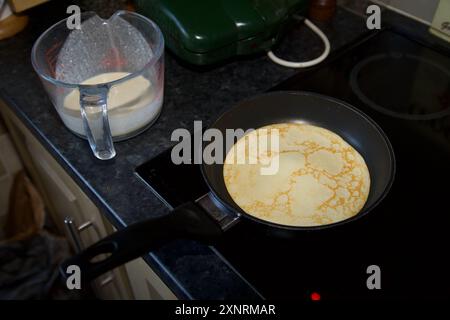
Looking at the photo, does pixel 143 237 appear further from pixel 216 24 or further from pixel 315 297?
pixel 216 24

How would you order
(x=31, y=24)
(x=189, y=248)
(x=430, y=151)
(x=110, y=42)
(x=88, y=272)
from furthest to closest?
(x=31, y=24) < (x=110, y=42) < (x=430, y=151) < (x=189, y=248) < (x=88, y=272)

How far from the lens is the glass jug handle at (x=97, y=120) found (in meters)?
0.57

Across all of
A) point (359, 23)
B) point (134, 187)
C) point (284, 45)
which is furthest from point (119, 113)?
point (359, 23)

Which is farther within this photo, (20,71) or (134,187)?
(20,71)

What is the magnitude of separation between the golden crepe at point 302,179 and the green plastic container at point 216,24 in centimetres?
15

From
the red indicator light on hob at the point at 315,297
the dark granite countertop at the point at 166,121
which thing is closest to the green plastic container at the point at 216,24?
the dark granite countertop at the point at 166,121

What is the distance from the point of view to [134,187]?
2.01 ft

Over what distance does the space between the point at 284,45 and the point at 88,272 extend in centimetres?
57

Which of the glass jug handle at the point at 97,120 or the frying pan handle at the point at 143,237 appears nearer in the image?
the frying pan handle at the point at 143,237

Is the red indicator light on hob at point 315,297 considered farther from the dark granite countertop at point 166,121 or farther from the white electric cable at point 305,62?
the white electric cable at point 305,62

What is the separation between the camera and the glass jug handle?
570mm

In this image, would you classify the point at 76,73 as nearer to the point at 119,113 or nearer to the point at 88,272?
the point at 119,113

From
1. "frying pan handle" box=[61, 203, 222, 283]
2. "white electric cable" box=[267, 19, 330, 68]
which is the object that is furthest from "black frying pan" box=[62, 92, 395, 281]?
"white electric cable" box=[267, 19, 330, 68]

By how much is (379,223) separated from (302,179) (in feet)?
0.40
